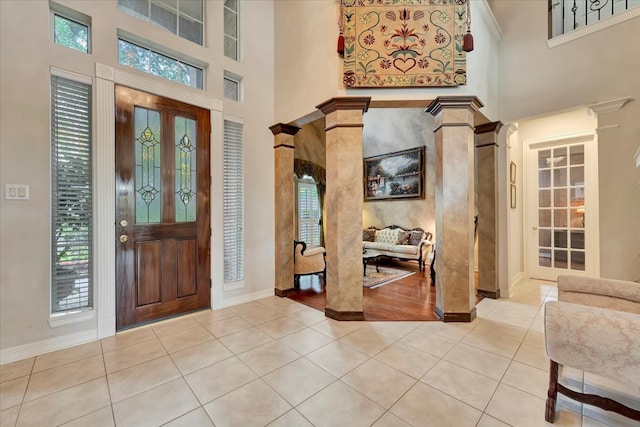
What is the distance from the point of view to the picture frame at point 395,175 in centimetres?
613

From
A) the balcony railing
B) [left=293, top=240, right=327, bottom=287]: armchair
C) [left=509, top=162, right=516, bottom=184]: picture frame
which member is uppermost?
the balcony railing

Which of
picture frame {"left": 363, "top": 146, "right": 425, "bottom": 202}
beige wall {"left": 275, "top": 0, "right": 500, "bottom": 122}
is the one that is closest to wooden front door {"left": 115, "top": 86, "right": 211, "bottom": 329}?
beige wall {"left": 275, "top": 0, "right": 500, "bottom": 122}

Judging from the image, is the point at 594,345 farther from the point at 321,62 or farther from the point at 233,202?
the point at 233,202

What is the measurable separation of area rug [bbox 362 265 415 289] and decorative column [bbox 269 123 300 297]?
137 cm

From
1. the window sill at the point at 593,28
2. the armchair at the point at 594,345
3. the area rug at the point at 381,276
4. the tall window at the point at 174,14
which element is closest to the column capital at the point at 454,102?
the window sill at the point at 593,28

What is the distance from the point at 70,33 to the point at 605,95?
5502 mm

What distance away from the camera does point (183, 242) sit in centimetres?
304

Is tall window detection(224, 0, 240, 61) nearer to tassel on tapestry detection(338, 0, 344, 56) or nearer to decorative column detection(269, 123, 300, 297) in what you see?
decorative column detection(269, 123, 300, 297)

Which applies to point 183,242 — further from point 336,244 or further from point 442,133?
point 442,133

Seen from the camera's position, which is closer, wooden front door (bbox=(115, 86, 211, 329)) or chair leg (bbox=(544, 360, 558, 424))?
chair leg (bbox=(544, 360, 558, 424))

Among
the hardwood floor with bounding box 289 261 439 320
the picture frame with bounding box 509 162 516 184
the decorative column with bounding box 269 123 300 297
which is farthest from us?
the picture frame with bounding box 509 162 516 184

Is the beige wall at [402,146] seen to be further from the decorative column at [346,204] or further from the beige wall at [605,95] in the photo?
the decorative column at [346,204]

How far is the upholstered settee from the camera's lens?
5.54 meters

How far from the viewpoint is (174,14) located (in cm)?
308
